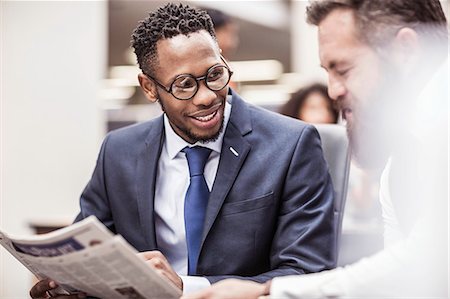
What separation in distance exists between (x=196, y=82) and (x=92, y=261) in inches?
23.9

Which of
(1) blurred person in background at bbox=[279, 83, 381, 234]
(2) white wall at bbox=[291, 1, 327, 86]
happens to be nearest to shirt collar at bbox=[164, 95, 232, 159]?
(1) blurred person in background at bbox=[279, 83, 381, 234]

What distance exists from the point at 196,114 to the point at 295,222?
354 mm

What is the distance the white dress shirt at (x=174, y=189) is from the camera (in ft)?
6.02

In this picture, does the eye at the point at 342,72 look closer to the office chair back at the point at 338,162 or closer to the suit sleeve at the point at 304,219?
the suit sleeve at the point at 304,219

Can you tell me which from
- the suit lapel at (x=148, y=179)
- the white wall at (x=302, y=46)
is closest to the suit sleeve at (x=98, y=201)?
the suit lapel at (x=148, y=179)

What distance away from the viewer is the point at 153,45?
6.16ft

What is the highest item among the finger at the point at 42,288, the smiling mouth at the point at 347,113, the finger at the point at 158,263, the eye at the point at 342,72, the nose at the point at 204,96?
the eye at the point at 342,72

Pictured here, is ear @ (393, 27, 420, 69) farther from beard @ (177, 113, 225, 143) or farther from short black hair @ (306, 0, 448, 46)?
beard @ (177, 113, 225, 143)

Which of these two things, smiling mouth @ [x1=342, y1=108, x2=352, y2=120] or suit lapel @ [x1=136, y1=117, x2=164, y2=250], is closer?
smiling mouth @ [x1=342, y1=108, x2=352, y2=120]

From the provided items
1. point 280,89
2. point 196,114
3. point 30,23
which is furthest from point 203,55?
point 280,89

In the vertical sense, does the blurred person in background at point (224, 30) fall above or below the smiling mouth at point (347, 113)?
above

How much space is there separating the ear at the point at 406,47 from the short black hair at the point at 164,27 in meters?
0.51

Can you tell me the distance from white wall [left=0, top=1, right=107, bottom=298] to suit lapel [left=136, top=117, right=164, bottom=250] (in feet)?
8.69

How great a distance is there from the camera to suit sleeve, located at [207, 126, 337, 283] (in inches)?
67.9
